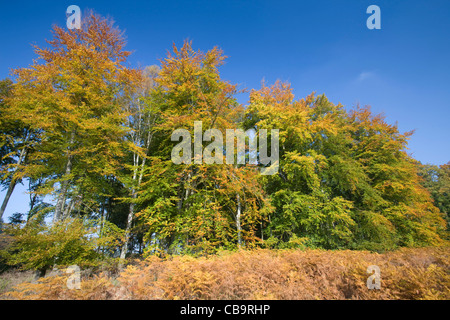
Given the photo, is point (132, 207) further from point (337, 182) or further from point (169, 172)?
point (337, 182)

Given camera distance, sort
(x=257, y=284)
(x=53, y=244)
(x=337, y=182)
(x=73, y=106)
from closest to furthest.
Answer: (x=257, y=284), (x=53, y=244), (x=73, y=106), (x=337, y=182)

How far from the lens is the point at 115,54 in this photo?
34.8ft

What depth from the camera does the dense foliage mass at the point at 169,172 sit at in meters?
8.31

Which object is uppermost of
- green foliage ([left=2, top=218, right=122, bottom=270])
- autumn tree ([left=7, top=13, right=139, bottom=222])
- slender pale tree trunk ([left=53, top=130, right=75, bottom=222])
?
autumn tree ([left=7, top=13, right=139, bottom=222])

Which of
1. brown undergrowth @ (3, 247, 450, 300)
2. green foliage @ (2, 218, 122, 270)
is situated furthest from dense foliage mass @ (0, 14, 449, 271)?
brown undergrowth @ (3, 247, 450, 300)

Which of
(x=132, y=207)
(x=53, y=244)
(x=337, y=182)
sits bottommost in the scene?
(x=53, y=244)

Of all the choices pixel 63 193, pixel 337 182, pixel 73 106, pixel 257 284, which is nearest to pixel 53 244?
pixel 63 193

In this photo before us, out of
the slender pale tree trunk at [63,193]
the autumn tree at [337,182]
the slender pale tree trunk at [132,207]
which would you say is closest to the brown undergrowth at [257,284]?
the slender pale tree trunk at [63,193]

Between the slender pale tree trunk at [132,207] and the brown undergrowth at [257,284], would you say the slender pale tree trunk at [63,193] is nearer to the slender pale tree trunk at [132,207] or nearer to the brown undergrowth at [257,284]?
the slender pale tree trunk at [132,207]

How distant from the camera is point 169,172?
1100 centimetres

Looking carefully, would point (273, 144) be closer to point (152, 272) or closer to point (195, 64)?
point (195, 64)

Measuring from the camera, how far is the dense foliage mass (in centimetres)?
831

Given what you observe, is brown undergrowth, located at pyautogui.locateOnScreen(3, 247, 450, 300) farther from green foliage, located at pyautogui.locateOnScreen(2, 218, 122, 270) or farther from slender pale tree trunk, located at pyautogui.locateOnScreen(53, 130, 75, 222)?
slender pale tree trunk, located at pyautogui.locateOnScreen(53, 130, 75, 222)
